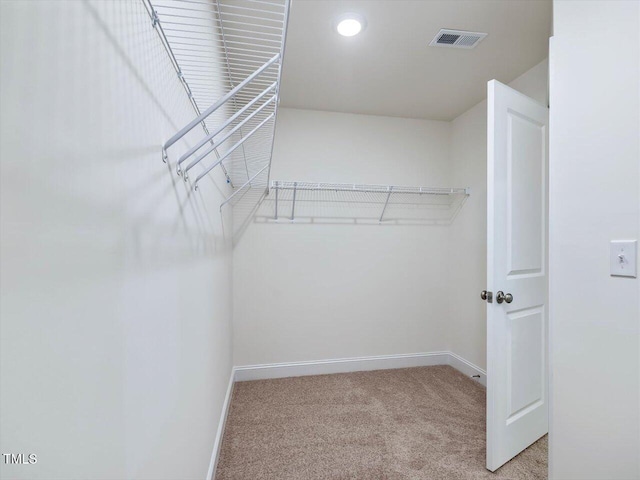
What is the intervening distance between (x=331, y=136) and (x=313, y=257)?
114cm

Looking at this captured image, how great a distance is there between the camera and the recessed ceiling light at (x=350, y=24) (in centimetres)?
172

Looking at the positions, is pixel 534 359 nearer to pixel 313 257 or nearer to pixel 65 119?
pixel 313 257

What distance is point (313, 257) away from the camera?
114 inches

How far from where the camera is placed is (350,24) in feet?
5.78

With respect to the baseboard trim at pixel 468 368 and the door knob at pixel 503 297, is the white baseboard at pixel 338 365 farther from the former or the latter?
the door knob at pixel 503 297

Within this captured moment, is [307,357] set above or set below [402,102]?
below

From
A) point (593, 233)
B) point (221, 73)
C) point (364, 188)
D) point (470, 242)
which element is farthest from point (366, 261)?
point (221, 73)

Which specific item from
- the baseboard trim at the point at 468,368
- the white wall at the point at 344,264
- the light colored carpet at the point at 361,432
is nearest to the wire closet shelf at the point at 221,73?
the white wall at the point at 344,264

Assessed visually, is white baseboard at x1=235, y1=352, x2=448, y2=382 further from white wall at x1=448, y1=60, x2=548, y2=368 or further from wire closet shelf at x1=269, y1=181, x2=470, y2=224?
wire closet shelf at x1=269, y1=181, x2=470, y2=224

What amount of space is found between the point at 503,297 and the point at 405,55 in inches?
64.8

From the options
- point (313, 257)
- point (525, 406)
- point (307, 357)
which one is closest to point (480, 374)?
point (525, 406)

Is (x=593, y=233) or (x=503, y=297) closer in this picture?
(x=593, y=233)

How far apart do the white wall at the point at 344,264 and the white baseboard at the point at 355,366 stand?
0.19 feet

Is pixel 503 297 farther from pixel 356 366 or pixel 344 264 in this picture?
A: pixel 356 366
